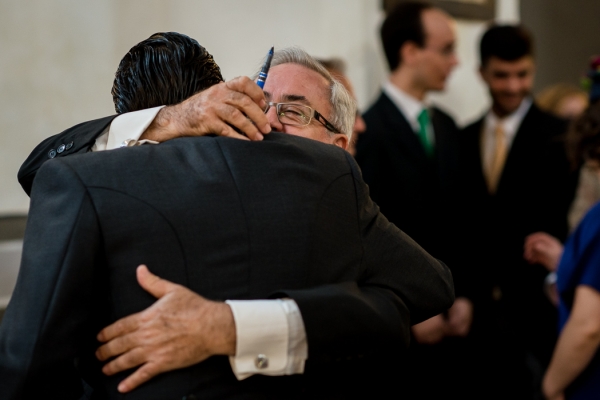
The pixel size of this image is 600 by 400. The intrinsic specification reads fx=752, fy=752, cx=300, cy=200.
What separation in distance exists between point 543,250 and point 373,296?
2.48 m

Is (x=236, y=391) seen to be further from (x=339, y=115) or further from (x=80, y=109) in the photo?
(x=80, y=109)

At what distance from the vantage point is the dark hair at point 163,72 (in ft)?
5.29

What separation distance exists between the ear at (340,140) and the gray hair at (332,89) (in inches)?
1.0

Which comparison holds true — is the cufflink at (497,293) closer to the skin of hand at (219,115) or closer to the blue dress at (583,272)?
the blue dress at (583,272)

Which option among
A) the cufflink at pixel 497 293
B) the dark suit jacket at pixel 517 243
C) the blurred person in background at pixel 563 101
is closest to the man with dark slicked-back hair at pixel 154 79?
the dark suit jacket at pixel 517 243

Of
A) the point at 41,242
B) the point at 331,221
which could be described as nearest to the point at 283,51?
the point at 331,221

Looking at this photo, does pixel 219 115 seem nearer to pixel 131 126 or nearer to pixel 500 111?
pixel 131 126

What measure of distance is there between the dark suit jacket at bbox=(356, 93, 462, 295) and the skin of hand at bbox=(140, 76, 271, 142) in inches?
78.7

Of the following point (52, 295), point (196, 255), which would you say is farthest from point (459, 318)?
point (52, 295)

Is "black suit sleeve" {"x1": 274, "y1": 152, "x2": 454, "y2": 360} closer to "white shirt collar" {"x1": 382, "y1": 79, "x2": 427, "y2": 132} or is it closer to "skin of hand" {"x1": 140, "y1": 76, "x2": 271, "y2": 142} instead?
"skin of hand" {"x1": 140, "y1": 76, "x2": 271, "y2": 142}

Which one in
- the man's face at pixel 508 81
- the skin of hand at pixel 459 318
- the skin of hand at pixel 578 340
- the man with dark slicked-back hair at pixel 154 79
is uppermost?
the man with dark slicked-back hair at pixel 154 79

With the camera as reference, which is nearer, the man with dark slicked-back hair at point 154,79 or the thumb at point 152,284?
the thumb at point 152,284

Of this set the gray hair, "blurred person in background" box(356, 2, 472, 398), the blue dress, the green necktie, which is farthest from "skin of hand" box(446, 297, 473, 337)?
the gray hair

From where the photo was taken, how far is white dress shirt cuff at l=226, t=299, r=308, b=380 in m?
1.32
